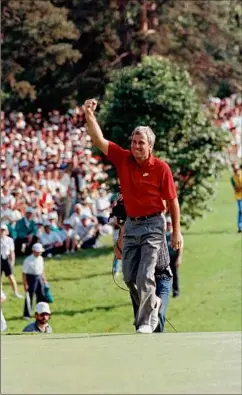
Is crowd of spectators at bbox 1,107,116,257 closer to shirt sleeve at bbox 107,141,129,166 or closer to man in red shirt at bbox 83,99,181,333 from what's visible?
man in red shirt at bbox 83,99,181,333

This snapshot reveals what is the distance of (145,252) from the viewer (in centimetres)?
1102

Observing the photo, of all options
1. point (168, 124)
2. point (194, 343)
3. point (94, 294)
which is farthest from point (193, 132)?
point (194, 343)

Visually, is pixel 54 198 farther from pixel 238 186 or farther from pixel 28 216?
pixel 238 186

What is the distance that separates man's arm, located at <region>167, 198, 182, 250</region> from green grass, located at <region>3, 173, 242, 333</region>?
37.1 ft

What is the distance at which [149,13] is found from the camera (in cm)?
4944

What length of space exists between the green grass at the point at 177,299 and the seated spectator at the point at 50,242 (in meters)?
0.36

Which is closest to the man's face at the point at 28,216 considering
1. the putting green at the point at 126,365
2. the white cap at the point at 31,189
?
the white cap at the point at 31,189

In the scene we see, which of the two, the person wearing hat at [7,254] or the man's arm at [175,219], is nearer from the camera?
the man's arm at [175,219]

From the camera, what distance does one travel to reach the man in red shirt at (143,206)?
34.4 ft

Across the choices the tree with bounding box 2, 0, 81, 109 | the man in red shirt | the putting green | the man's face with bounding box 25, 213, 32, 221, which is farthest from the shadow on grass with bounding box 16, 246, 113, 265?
the putting green

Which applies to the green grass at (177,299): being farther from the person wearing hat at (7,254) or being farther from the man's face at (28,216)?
the man's face at (28,216)

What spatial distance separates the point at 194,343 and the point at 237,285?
18468mm

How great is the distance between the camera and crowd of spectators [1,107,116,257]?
3000 centimetres

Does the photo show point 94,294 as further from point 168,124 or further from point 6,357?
point 6,357
